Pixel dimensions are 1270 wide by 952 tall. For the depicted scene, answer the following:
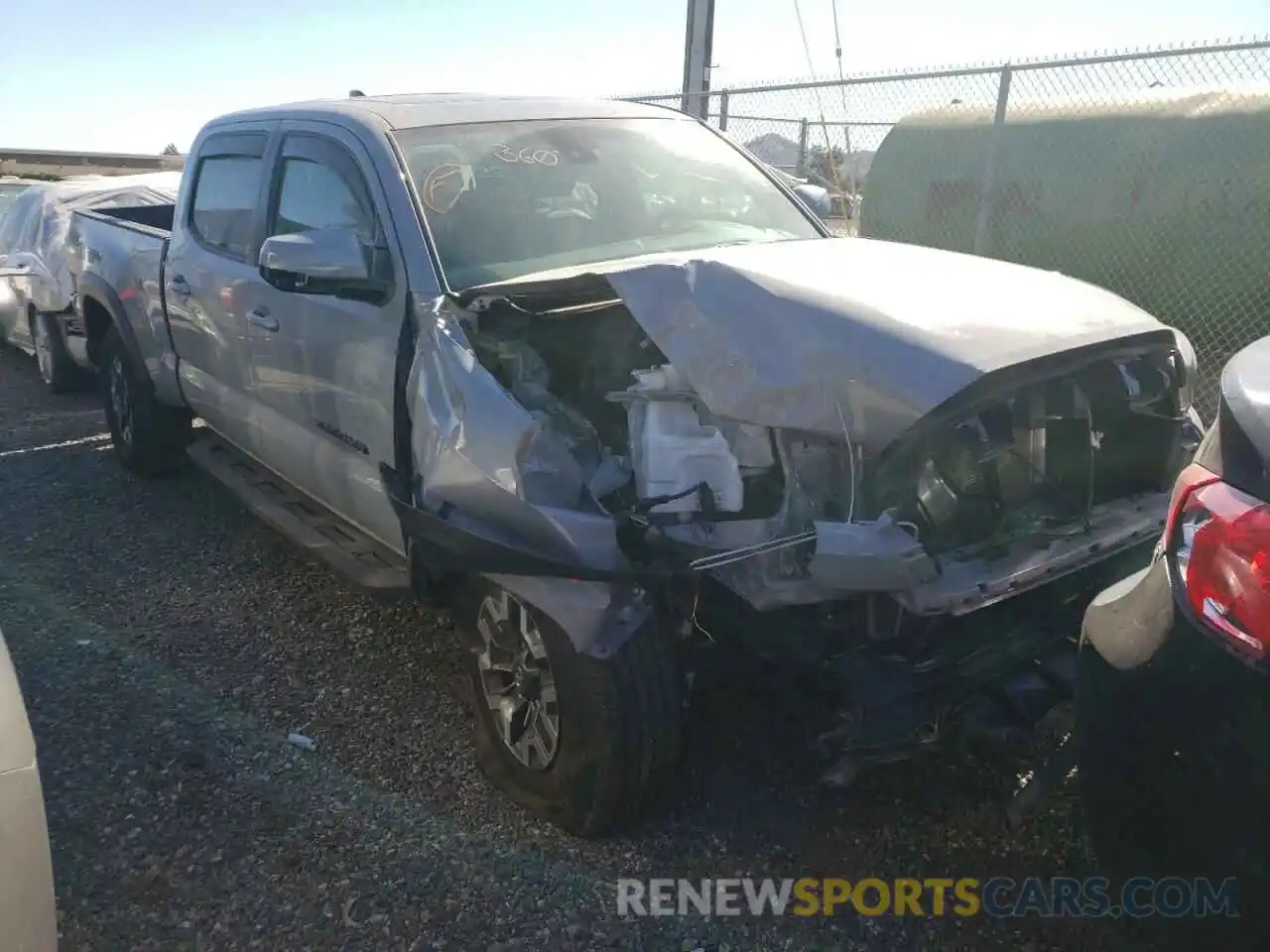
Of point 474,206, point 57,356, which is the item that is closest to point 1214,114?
point 474,206

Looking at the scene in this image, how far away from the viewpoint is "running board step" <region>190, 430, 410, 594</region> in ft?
11.9

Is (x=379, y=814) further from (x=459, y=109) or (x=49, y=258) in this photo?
(x=49, y=258)

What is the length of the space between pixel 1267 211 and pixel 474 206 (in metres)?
6.92

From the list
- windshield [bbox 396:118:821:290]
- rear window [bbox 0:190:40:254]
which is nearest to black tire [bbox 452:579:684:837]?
windshield [bbox 396:118:821:290]

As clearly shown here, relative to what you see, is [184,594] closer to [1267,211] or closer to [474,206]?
[474,206]

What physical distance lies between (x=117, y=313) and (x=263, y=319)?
228 centimetres

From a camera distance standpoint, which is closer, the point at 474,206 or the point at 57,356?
the point at 474,206

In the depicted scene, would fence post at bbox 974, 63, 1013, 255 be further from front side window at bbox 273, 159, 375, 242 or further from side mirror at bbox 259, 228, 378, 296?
side mirror at bbox 259, 228, 378, 296

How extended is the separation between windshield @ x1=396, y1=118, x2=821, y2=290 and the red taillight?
2.16 meters

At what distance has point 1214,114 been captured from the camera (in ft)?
27.6

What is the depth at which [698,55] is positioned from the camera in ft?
31.8

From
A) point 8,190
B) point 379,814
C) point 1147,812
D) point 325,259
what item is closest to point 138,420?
point 325,259

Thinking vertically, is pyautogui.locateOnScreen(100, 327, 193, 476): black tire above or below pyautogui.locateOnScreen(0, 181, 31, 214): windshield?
below

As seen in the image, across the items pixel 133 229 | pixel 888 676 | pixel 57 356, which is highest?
pixel 133 229
